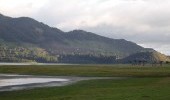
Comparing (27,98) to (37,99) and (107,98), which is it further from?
(107,98)

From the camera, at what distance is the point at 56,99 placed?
51906 mm

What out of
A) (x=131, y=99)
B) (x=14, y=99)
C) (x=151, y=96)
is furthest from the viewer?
(x=14, y=99)

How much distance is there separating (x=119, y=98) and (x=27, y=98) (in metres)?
14.2

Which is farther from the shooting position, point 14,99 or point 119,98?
point 14,99

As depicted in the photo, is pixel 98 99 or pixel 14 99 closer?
pixel 98 99

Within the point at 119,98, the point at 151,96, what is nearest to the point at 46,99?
the point at 119,98

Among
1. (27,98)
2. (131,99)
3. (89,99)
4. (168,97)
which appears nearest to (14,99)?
(27,98)

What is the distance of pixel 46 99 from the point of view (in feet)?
173

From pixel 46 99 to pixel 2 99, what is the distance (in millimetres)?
8276

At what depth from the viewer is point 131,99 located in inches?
1917

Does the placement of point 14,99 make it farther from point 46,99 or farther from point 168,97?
point 168,97

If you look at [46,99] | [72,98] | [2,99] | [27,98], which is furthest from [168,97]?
[2,99]

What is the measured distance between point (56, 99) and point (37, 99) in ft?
12.1

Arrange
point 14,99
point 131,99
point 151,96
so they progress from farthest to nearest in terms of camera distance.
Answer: point 14,99, point 151,96, point 131,99
